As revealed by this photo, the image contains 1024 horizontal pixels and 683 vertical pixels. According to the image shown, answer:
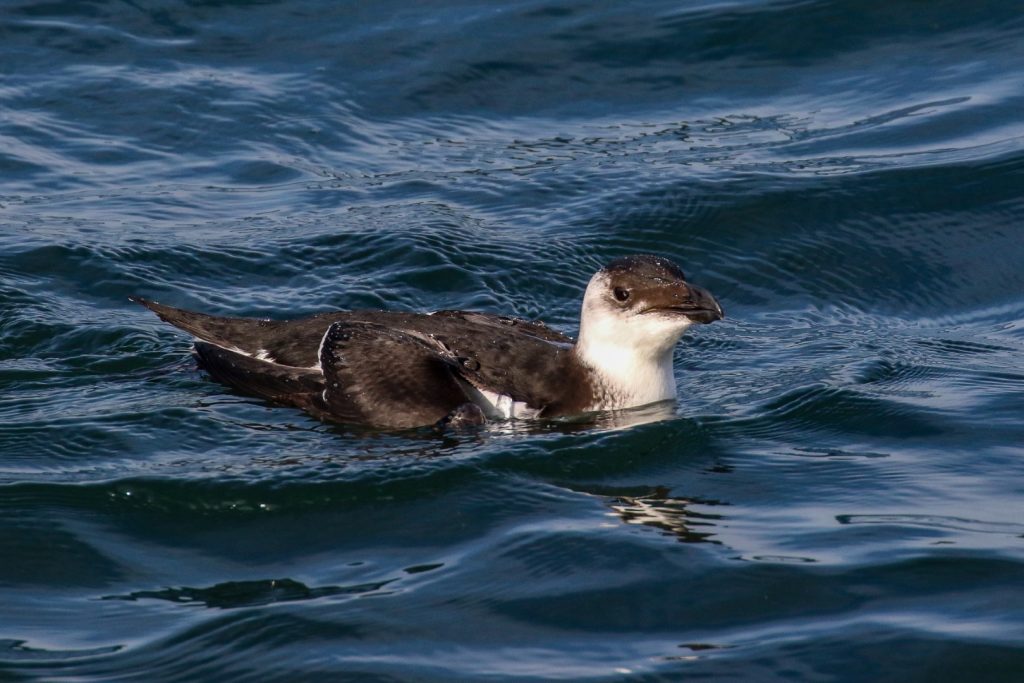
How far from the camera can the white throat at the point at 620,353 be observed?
8430 millimetres

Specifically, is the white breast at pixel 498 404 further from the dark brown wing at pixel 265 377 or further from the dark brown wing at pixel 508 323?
Answer: the dark brown wing at pixel 265 377

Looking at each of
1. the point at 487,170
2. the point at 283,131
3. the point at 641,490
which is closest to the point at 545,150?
the point at 487,170

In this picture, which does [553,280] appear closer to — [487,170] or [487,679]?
[487,170]

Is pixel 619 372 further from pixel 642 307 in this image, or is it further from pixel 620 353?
pixel 642 307

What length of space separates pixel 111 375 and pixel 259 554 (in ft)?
9.53

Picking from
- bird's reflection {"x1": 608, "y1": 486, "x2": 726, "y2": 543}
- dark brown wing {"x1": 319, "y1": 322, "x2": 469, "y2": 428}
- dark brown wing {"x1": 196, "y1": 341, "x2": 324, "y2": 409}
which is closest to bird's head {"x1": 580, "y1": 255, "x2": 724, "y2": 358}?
dark brown wing {"x1": 319, "y1": 322, "x2": 469, "y2": 428}

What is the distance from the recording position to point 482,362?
8.58m

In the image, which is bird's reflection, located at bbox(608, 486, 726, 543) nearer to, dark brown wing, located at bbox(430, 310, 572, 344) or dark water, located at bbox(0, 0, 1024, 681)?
dark water, located at bbox(0, 0, 1024, 681)

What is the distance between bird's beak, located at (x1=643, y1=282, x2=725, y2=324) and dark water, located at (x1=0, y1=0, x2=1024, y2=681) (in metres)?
0.65

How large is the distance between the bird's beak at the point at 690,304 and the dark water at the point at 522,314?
0.65 metres

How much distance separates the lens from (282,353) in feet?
29.0

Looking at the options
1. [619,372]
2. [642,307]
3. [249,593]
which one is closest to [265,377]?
[619,372]

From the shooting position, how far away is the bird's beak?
809cm

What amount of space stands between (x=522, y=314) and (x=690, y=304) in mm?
2726
